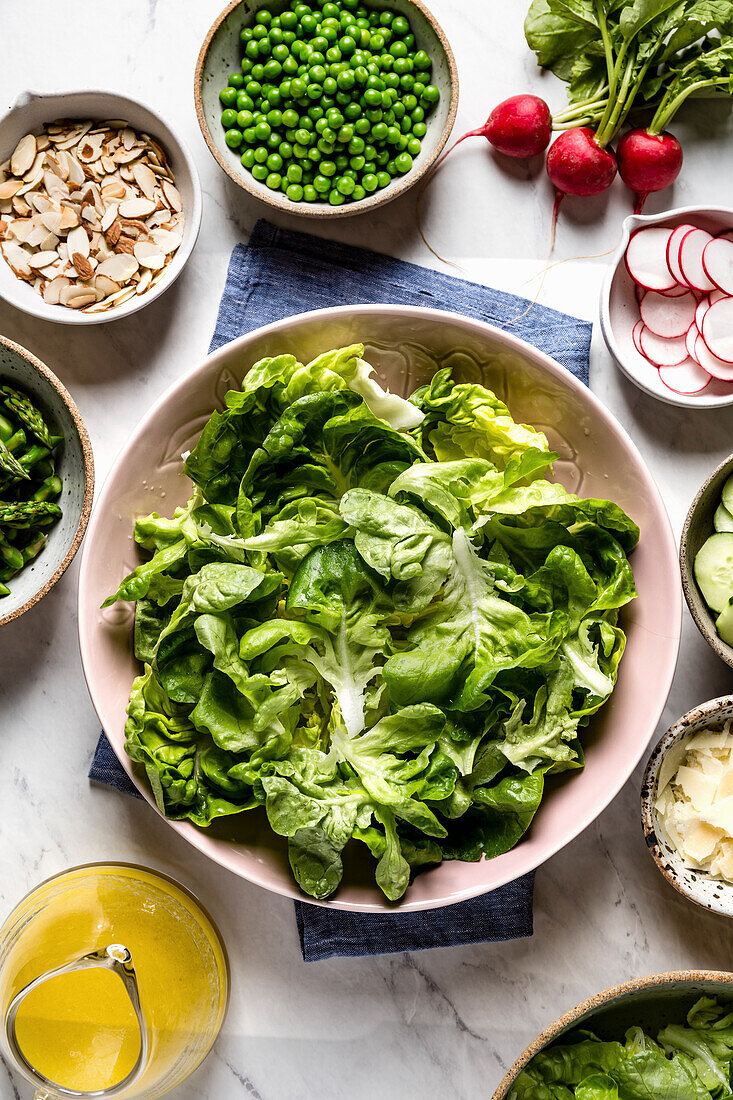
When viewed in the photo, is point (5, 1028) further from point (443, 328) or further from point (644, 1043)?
point (443, 328)

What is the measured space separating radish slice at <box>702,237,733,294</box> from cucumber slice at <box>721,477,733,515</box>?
1.58 feet

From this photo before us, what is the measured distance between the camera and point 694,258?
204cm

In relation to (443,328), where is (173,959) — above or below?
below

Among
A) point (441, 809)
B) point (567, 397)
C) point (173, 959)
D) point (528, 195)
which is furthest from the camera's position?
point (528, 195)

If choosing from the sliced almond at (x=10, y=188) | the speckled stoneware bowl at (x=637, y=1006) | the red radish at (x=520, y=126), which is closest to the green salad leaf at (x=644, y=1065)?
the speckled stoneware bowl at (x=637, y=1006)

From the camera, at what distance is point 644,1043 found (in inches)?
73.9

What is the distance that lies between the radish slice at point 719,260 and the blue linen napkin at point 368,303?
11.8 inches

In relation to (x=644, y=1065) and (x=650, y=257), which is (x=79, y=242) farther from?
(x=644, y=1065)

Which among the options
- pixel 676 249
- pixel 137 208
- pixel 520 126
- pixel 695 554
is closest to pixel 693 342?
pixel 676 249

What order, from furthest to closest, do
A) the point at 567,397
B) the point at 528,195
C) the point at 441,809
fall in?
the point at 528,195 < the point at 567,397 < the point at 441,809

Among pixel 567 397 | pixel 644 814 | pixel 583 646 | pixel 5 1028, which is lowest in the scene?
pixel 5 1028

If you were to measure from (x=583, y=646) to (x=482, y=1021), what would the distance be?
1.02 m

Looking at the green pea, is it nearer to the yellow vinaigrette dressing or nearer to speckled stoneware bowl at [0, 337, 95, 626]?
speckled stoneware bowl at [0, 337, 95, 626]

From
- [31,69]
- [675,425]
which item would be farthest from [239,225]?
[675,425]
